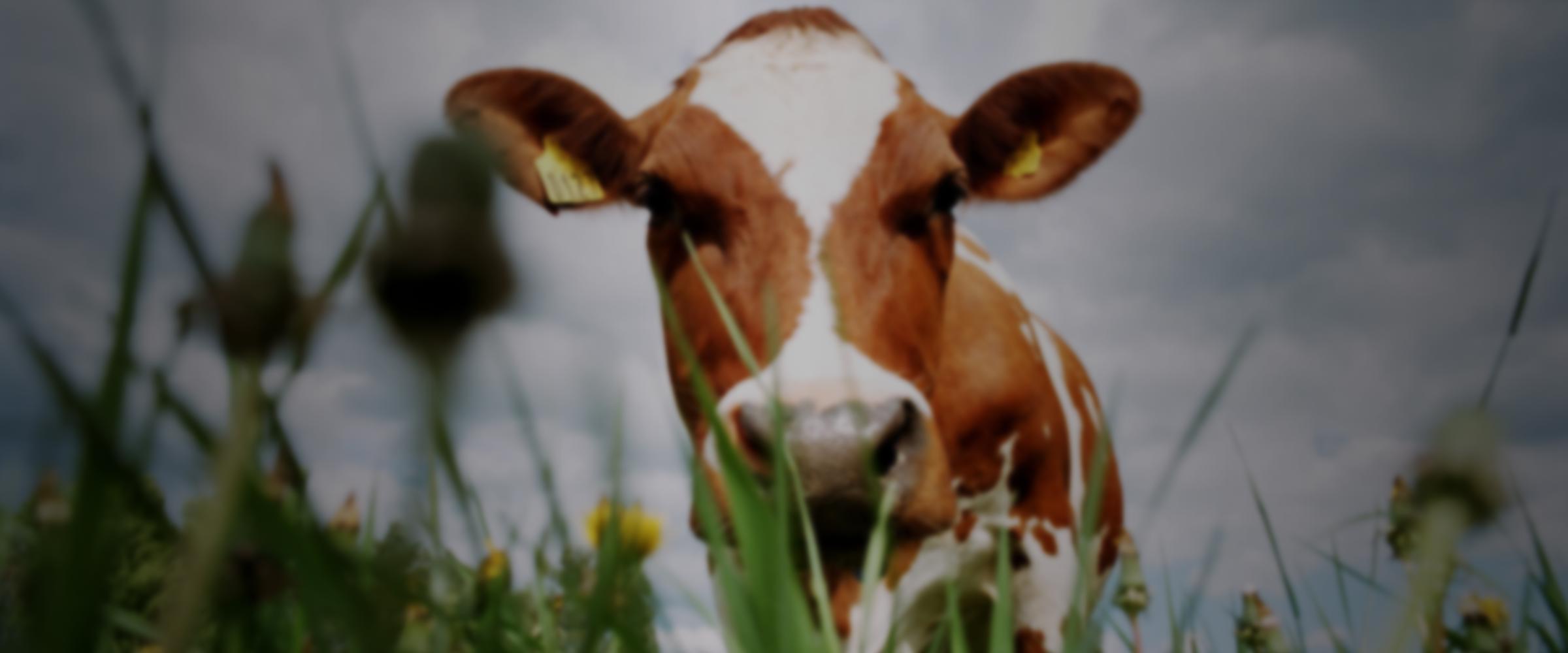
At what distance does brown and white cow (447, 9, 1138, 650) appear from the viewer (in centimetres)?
175

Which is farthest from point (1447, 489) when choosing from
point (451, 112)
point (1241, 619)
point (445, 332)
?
point (451, 112)

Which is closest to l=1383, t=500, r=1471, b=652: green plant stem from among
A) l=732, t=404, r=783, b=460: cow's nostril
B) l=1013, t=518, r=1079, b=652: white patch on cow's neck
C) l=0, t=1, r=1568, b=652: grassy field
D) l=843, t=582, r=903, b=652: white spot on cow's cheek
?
l=0, t=1, r=1568, b=652: grassy field

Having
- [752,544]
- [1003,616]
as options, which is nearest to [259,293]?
[752,544]

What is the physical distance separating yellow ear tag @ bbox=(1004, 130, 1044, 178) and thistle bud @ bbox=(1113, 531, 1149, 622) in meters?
1.46

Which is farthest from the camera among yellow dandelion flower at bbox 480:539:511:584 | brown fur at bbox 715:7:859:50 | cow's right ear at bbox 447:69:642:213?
brown fur at bbox 715:7:859:50

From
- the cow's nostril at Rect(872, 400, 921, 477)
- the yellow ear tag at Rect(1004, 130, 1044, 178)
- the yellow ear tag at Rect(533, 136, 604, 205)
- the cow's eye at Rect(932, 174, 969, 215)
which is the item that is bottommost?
the cow's nostril at Rect(872, 400, 921, 477)

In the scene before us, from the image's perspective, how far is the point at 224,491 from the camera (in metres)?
0.27

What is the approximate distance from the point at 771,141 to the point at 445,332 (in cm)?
208

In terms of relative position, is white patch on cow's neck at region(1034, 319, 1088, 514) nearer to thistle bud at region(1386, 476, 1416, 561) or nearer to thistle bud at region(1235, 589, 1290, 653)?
thistle bud at region(1235, 589, 1290, 653)

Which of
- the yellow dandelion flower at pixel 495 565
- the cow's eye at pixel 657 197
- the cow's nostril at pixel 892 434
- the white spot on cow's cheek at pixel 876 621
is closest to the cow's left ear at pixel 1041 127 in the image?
the cow's eye at pixel 657 197

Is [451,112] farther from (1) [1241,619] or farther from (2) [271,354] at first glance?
(2) [271,354]

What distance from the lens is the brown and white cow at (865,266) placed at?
1752mm

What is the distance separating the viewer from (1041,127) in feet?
10.9

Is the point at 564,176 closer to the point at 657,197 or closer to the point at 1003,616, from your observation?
the point at 657,197
